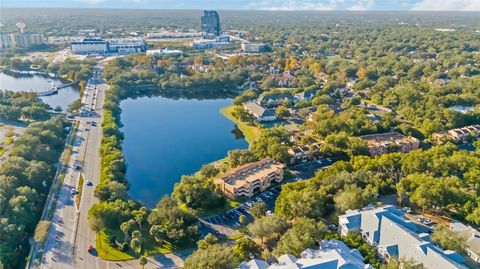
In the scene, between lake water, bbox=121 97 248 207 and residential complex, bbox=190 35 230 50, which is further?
residential complex, bbox=190 35 230 50

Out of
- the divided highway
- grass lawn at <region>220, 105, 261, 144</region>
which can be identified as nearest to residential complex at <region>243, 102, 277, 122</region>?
grass lawn at <region>220, 105, 261, 144</region>

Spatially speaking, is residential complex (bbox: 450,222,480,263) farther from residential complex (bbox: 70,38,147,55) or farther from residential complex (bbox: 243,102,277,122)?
residential complex (bbox: 70,38,147,55)

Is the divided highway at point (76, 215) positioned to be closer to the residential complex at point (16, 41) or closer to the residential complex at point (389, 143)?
the residential complex at point (389, 143)

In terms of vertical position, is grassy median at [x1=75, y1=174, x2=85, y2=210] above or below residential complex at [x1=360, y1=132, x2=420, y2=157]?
below

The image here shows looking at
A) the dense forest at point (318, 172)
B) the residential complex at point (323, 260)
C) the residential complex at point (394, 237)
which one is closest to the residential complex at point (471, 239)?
the dense forest at point (318, 172)

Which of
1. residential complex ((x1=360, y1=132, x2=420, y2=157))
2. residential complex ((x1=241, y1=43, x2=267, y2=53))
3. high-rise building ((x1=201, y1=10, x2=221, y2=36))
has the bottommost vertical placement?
residential complex ((x1=360, y1=132, x2=420, y2=157))

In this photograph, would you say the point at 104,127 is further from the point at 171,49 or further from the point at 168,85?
the point at 171,49

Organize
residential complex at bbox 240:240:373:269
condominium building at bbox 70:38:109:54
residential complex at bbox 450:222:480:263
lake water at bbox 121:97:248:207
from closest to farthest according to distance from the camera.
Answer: residential complex at bbox 240:240:373:269 < residential complex at bbox 450:222:480:263 < lake water at bbox 121:97:248:207 < condominium building at bbox 70:38:109:54
